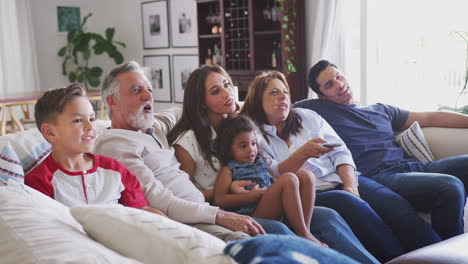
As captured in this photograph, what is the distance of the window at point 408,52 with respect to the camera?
456cm

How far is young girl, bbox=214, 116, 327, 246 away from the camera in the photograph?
6.53ft

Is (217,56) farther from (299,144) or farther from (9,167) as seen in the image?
(9,167)

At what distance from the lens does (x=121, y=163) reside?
188 centimetres

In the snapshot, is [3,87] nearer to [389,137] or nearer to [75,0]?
[75,0]

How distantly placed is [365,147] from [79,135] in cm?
172

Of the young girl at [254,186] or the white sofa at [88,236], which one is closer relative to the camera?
the white sofa at [88,236]

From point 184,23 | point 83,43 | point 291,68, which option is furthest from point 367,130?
point 83,43

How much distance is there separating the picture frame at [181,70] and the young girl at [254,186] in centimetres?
474

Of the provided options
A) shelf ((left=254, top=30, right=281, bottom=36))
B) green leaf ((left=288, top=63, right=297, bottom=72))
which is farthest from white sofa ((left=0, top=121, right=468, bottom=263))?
shelf ((left=254, top=30, right=281, bottom=36))

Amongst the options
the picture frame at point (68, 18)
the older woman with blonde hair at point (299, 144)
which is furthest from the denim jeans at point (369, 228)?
the picture frame at point (68, 18)

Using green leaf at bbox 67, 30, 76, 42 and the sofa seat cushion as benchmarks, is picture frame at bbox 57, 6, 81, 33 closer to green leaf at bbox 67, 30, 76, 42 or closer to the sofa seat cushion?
green leaf at bbox 67, 30, 76, 42

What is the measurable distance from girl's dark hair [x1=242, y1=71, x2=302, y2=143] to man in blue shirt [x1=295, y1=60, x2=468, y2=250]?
0.40 metres

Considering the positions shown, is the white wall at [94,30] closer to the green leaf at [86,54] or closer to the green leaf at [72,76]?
the green leaf at [72,76]

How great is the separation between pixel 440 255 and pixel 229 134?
1.04 m
